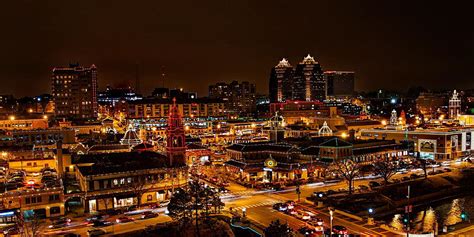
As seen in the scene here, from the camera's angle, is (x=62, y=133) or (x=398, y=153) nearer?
(x=398, y=153)

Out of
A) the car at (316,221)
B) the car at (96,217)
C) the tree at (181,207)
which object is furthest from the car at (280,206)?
the car at (96,217)

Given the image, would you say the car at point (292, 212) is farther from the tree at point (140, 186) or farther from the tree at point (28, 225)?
the tree at point (28, 225)

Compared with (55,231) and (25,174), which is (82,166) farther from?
(55,231)

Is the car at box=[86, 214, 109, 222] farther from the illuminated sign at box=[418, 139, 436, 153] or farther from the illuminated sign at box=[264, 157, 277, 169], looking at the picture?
the illuminated sign at box=[418, 139, 436, 153]

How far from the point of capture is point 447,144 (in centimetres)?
6731

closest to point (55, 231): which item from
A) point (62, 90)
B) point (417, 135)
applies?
point (417, 135)

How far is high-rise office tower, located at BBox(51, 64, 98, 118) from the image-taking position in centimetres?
11912

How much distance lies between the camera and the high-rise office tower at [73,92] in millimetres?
119125

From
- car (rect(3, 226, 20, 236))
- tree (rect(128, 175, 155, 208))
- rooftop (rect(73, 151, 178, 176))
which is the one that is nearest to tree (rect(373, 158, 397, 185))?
rooftop (rect(73, 151, 178, 176))

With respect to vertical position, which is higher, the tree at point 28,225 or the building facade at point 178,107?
the building facade at point 178,107

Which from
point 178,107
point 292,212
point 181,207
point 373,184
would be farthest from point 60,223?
point 178,107

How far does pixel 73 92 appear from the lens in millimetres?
121188

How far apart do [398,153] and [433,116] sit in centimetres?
9161

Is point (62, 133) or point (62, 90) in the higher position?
point (62, 90)
